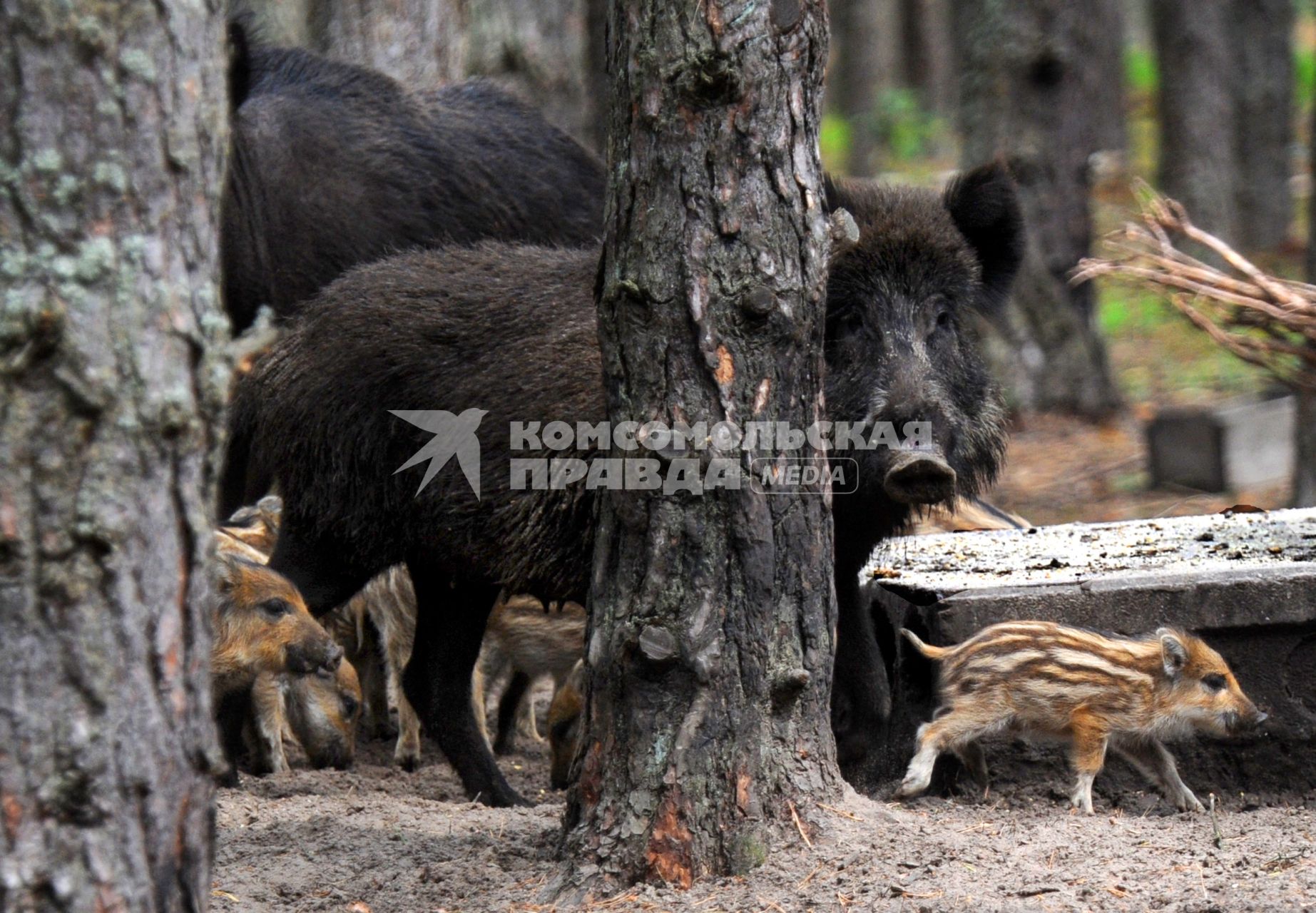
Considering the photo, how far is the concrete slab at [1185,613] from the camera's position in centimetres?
509

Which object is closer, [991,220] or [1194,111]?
[991,220]

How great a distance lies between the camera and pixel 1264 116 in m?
19.3

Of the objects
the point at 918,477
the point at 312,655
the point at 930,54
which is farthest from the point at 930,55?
the point at 918,477

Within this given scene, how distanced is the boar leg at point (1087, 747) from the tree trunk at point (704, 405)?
138 cm

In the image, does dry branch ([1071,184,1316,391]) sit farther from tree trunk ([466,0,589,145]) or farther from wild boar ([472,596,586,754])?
tree trunk ([466,0,589,145])

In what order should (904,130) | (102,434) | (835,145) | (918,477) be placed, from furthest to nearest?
(835,145)
(904,130)
(918,477)
(102,434)

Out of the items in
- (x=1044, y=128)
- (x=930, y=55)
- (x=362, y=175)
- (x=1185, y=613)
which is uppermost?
(x=930, y=55)

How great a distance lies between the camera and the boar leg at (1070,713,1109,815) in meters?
4.86

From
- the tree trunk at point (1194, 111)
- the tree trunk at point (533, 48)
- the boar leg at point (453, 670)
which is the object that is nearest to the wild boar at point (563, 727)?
the boar leg at point (453, 670)

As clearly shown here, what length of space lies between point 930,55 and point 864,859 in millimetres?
28131

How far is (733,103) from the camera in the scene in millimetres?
3770

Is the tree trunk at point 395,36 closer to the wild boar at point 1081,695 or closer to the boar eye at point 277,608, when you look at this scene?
the boar eye at point 277,608

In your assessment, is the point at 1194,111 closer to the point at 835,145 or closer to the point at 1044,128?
the point at 1044,128

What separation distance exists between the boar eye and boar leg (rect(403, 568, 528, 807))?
18.6 inches
